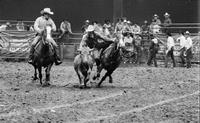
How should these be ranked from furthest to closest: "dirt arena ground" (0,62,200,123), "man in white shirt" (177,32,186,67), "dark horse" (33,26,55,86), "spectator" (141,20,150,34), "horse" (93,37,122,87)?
"spectator" (141,20,150,34) < "man in white shirt" (177,32,186,67) < "horse" (93,37,122,87) < "dark horse" (33,26,55,86) < "dirt arena ground" (0,62,200,123)

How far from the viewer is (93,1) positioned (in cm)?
2958

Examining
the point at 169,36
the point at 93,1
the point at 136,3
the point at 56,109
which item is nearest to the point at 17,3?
the point at 93,1

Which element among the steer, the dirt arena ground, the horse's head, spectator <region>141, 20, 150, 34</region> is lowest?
the dirt arena ground

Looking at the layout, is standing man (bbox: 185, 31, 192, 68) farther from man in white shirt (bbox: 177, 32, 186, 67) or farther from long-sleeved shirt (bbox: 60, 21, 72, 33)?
long-sleeved shirt (bbox: 60, 21, 72, 33)

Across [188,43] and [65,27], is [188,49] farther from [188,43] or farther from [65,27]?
[65,27]

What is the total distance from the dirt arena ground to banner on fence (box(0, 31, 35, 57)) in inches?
198

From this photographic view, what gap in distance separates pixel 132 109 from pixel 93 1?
721 inches

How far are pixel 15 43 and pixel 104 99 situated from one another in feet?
43.2

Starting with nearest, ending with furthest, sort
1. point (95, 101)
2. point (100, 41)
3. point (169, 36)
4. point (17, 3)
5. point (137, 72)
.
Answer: point (95, 101) → point (100, 41) → point (137, 72) → point (169, 36) → point (17, 3)

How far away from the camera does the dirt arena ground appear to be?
34.8 ft

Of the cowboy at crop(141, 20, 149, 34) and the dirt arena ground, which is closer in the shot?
the dirt arena ground

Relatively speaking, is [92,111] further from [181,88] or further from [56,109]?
[181,88]

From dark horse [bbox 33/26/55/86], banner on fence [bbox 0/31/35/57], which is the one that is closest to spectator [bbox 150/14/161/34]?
banner on fence [bbox 0/31/35/57]

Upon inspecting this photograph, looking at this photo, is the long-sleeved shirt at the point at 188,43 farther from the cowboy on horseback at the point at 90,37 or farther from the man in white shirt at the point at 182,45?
the cowboy on horseback at the point at 90,37
